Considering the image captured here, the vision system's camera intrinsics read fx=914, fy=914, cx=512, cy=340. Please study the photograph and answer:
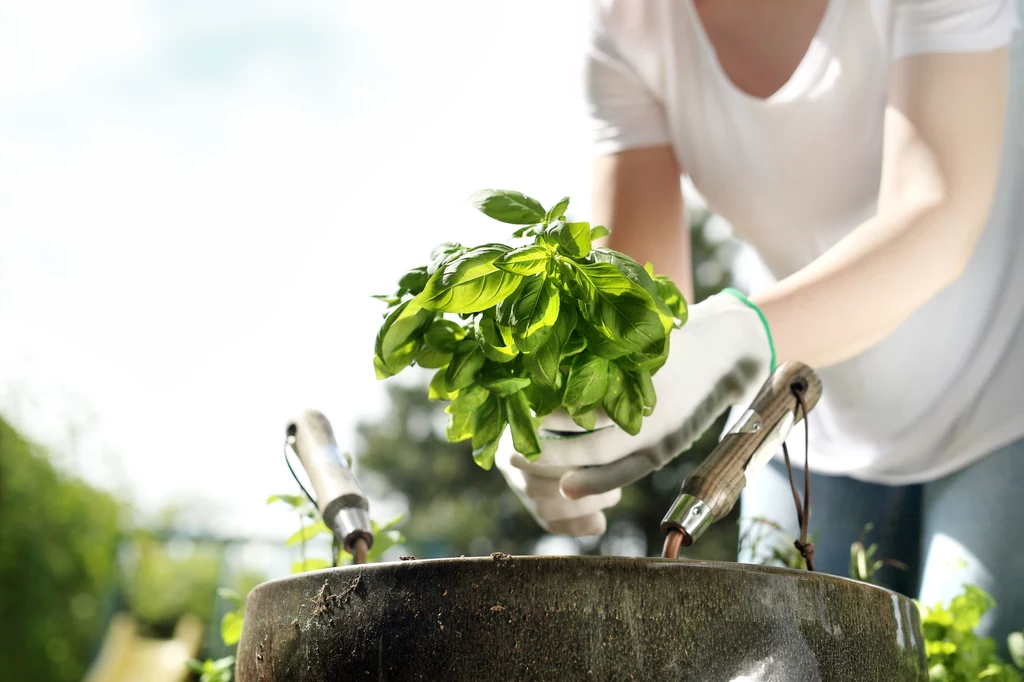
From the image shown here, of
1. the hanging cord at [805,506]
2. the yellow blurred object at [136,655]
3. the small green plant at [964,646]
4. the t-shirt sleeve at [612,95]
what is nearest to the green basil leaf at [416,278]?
the hanging cord at [805,506]

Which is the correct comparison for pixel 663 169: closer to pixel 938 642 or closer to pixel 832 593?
Answer: pixel 938 642

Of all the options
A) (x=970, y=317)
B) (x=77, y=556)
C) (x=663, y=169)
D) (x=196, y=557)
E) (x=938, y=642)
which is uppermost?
(x=663, y=169)

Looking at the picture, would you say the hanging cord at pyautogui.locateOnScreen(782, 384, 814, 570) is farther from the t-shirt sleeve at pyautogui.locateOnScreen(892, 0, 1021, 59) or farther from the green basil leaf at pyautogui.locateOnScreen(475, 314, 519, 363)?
the t-shirt sleeve at pyautogui.locateOnScreen(892, 0, 1021, 59)

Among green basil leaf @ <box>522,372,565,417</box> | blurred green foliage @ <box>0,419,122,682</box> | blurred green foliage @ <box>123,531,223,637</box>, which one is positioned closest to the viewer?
green basil leaf @ <box>522,372,565,417</box>

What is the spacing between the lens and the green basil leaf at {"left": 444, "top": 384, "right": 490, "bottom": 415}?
0.58 meters

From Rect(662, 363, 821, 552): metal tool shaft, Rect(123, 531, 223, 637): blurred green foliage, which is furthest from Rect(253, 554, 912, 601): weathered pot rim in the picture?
Rect(123, 531, 223, 637): blurred green foliage

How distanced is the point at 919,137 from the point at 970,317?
0.28m

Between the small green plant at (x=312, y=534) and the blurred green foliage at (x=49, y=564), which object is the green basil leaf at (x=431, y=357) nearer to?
the small green plant at (x=312, y=534)

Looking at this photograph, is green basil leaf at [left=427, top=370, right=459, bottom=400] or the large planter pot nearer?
the large planter pot

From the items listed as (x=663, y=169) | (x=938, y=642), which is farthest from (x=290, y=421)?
(x=663, y=169)

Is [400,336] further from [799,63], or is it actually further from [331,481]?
[799,63]

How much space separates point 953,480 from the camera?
40.8 inches

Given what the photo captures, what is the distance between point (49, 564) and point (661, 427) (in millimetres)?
8232

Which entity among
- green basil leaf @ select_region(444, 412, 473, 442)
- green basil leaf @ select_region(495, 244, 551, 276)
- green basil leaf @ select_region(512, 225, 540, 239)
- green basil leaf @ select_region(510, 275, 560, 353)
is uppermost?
green basil leaf @ select_region(512, 225, 540, 239)
